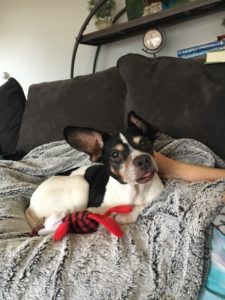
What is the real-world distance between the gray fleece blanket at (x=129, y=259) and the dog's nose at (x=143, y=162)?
0.51 feet

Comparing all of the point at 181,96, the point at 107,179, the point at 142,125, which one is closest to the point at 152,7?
the point at 181,96

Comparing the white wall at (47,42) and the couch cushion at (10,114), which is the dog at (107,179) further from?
the white wall at (47,42)

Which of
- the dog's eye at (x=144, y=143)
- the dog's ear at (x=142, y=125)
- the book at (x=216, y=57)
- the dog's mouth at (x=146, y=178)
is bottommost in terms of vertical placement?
the dog's mouth at (x=146, y=178)

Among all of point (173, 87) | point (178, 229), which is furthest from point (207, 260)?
point (173, 87)

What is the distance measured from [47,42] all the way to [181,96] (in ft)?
7.22

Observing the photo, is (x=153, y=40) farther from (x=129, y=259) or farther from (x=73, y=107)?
(x=129, y=259)

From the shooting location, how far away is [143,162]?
109 centimetres

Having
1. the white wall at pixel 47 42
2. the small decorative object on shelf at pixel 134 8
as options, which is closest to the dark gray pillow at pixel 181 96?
the small decorative object on shelf at pixel 134 8

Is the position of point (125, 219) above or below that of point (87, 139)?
below

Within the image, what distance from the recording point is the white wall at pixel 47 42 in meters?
2.86

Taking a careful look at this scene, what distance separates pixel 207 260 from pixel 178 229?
10 centimetres

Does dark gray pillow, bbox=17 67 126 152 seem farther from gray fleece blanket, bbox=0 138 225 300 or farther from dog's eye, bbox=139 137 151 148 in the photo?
gray fleece blanket, bbox=0 138 225 300

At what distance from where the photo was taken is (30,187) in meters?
1.41

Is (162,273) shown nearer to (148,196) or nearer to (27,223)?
(148,196)
